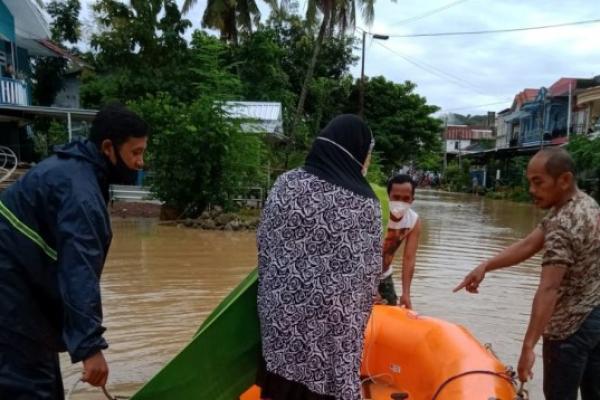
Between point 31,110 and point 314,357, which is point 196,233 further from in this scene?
point 314,357

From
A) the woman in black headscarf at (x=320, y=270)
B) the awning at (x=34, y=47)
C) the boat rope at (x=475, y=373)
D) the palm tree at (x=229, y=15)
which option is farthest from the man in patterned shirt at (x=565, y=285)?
the awning at (x=34, y=47)

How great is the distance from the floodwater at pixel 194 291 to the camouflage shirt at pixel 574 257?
7.09 ft

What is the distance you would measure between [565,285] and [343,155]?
47.7 inches

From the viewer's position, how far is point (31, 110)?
15.7 m

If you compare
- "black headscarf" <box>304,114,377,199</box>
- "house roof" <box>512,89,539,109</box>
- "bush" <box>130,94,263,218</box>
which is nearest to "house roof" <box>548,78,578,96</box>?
"house roof" <box>512,89,539,109</box>

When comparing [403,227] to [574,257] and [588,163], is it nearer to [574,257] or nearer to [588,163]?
[574,257]

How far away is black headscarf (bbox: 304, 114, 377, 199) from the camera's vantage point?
203cm

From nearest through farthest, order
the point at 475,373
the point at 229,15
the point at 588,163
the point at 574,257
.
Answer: the point at 574,257
the point at 475,373
the point at 588,163
the point at 229,15

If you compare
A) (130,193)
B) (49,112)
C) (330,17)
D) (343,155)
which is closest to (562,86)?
(330,17)

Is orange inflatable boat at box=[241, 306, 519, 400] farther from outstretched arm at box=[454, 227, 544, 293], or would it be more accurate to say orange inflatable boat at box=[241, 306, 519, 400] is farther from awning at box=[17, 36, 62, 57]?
awning at box=[17, 36, 62, 57]

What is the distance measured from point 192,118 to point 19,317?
11118 mm

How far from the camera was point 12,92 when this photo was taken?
16.5m

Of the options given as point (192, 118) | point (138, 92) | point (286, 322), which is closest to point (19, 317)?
point (286, 322)

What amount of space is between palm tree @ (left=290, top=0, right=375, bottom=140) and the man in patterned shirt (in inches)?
623
